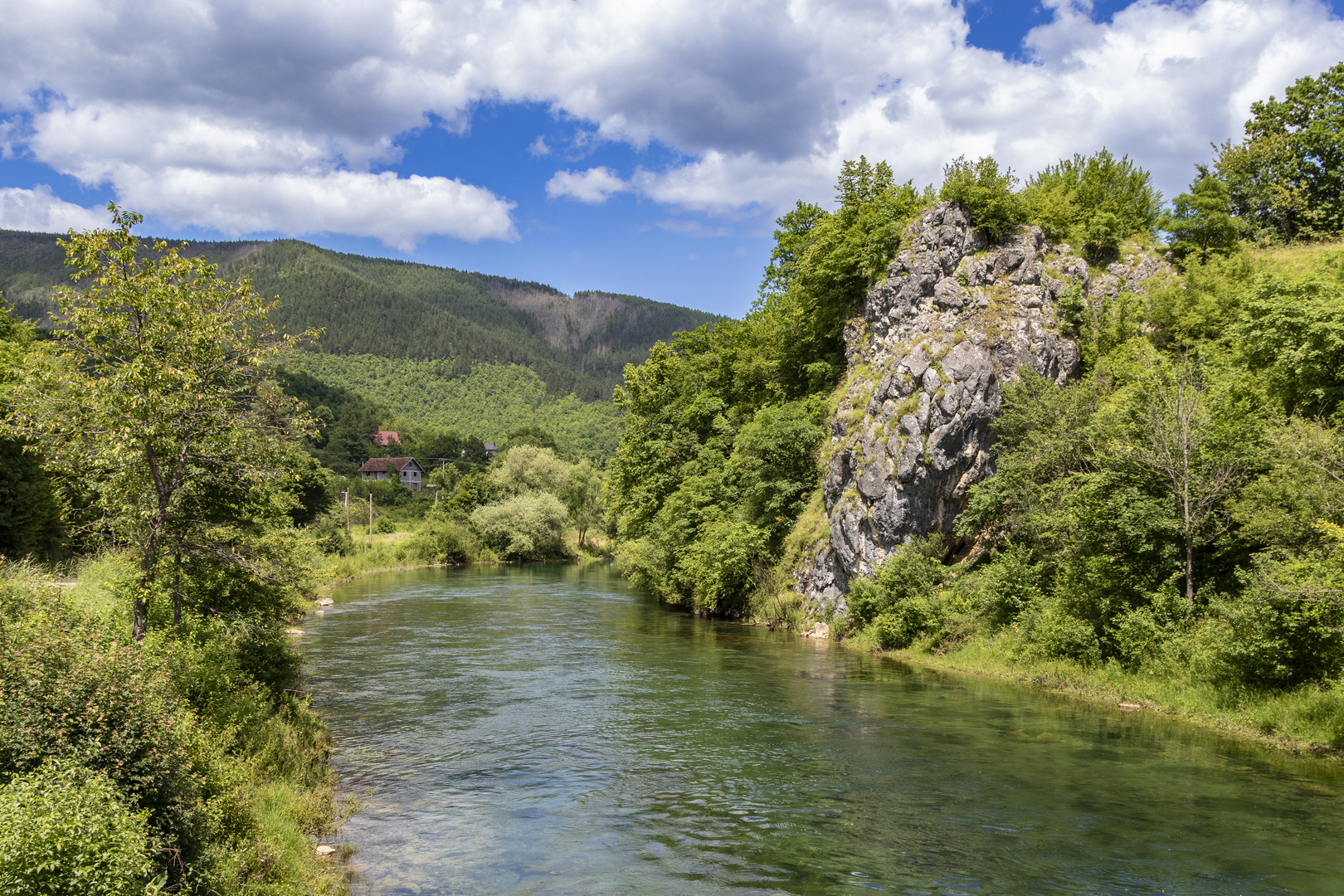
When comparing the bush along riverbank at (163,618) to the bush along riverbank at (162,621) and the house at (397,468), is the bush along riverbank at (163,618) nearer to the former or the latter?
the bush along riverbank at (162,621)

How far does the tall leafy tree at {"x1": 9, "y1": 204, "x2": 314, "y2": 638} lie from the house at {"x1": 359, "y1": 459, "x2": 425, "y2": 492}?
136 meters

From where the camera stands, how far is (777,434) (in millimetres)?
41969

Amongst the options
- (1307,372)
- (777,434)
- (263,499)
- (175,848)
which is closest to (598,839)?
(175,848)

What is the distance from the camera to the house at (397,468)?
14912cm

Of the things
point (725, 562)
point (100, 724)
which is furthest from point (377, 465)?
point (100, 724)

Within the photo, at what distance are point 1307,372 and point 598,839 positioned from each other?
A: 26.2 metres

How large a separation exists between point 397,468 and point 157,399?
139494 mm

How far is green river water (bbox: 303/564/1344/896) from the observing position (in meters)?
12.5

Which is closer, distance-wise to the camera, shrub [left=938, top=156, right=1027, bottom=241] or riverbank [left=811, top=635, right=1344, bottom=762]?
riverbank [left=811, top=635, right=1344, bottom=762]

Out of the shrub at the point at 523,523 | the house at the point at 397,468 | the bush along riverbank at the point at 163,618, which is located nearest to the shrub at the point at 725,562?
the bush along riverbank at the point at 163,618

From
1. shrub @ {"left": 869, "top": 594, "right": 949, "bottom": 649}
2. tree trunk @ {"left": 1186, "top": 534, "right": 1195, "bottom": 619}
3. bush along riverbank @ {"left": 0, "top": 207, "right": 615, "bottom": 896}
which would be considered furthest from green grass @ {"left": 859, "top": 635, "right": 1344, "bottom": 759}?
bush along riverbank @ {"left": 0, "top": 207, "right": 615, "bottom": 896}

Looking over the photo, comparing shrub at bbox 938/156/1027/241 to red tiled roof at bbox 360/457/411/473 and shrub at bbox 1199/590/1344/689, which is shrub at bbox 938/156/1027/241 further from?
red tiled roof at bbox 360/457/411/473

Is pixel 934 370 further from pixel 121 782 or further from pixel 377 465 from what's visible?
pixel 377 465

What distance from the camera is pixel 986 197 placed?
37.6 meters
